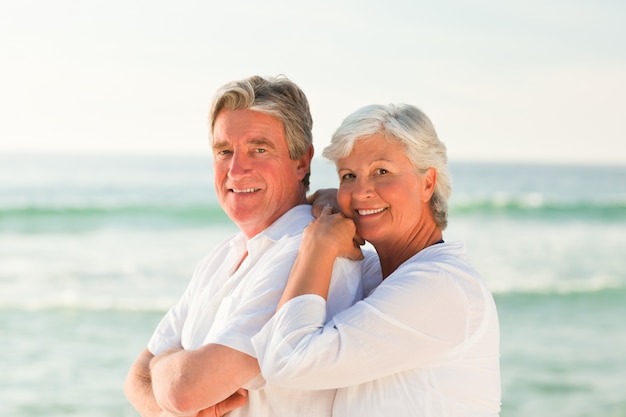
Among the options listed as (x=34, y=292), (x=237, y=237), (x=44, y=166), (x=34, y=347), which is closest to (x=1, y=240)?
(x=34, y=292)

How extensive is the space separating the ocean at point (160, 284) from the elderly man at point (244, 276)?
204 millimetres

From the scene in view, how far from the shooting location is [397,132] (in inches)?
110

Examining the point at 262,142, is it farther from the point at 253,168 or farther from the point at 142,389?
the point at 142,389

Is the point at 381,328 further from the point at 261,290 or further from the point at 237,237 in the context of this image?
the point at 237,237

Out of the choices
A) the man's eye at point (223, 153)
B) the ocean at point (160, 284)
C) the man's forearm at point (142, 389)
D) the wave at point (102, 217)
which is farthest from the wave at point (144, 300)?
the man's eye at point (223, 153)

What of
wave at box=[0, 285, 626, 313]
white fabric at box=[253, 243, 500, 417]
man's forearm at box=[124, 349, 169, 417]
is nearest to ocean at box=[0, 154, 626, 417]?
wave at box=[0, 285, 626, 313]

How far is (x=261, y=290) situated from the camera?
2.75 metres

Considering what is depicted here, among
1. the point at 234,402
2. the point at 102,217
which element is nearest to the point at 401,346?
the point at 234,402

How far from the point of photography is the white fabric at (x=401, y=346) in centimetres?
249

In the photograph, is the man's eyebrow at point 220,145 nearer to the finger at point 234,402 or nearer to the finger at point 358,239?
the finger at point 358,239

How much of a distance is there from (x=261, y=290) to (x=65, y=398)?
5.45m

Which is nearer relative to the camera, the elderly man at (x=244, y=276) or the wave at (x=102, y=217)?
the elderly man at (x=244, y=276)

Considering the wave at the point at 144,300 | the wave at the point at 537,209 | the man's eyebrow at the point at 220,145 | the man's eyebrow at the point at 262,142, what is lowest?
the wave at the point at 537,209

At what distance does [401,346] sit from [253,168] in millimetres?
874
